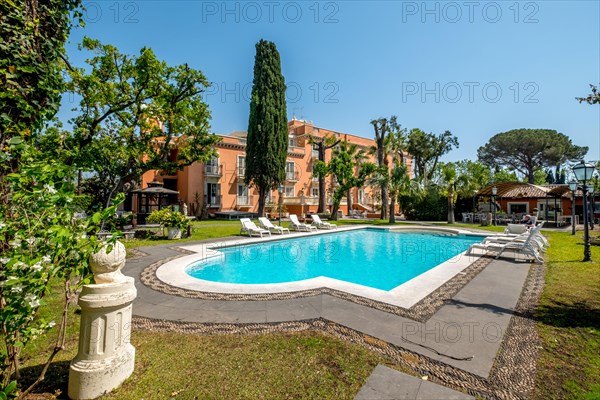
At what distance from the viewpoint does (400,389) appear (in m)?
2.75

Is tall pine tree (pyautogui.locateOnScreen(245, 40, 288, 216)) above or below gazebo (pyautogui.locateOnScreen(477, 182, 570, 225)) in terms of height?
above

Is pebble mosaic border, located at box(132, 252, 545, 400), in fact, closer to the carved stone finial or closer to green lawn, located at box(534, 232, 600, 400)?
green lawn, located at box(534, 232, 600, 400)

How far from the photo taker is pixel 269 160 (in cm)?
2669

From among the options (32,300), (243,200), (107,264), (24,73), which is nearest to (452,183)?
(243,200)

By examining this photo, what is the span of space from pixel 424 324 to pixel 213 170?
90.4ft

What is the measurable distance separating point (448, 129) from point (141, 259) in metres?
43.5

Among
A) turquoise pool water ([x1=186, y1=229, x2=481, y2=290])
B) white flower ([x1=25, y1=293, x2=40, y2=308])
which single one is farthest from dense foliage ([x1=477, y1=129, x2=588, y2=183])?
white flower ([x1=25, y1=293, x2=40, y2=308])

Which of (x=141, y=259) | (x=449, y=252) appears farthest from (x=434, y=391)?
(x=449, y=252)

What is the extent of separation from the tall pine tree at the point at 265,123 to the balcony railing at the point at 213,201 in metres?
4.30

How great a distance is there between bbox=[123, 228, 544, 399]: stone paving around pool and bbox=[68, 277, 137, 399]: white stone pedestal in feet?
4.67

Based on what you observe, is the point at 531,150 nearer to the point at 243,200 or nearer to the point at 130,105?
the point at 243,200

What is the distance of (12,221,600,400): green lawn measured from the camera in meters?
2.75

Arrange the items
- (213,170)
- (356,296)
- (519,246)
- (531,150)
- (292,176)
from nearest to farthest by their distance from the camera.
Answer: (356,296)
(519,246)
(213,170)
(292,176)
(531,150)

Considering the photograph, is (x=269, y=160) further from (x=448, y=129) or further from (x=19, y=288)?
(x=448, y=129)
